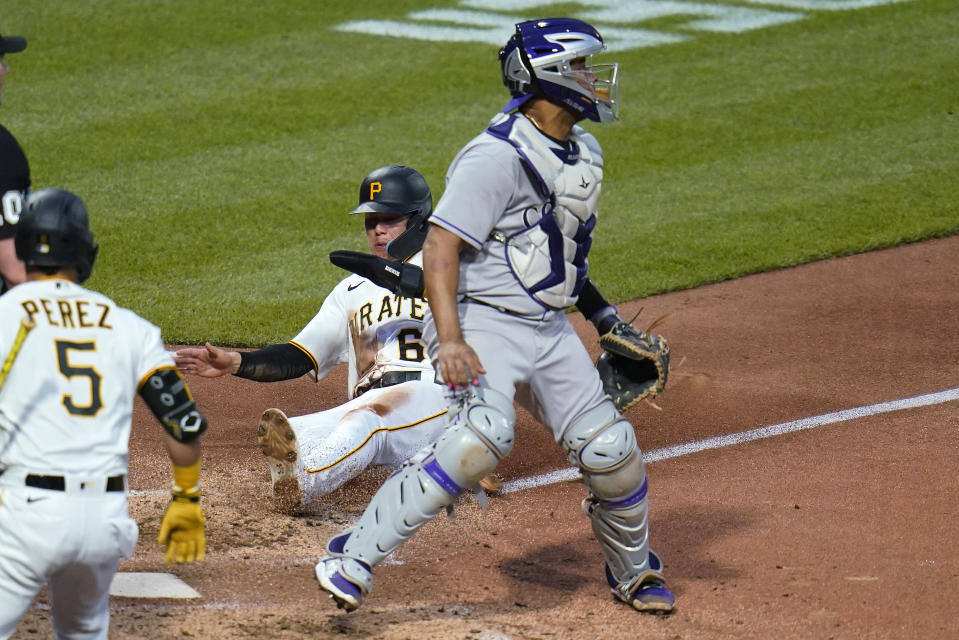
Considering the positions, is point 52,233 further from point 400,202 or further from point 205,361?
point 400,202

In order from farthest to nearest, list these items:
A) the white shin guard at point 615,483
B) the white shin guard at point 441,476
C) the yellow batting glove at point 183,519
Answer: the white shin guard at point 615,483
the white shin guard at point 441,476
the yellow batting glove at point 183,519

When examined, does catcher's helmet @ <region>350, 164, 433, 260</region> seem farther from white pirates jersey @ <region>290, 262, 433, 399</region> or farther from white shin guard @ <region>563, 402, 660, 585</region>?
white shin guard @ <region>563, 402, 660, 585</region>

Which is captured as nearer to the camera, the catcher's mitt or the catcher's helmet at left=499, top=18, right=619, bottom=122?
the catcher's helmet at left=499, top=18, right=619, bottom=122

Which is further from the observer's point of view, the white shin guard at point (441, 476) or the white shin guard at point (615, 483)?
A: the white shin guard at point (615, 483)

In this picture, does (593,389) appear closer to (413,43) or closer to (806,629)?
(806,629)

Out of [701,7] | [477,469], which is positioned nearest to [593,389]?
[477,469]

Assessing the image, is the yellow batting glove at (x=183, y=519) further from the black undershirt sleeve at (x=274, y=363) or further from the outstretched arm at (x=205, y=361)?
the black undershirt sleeve at (x=274, y=363)

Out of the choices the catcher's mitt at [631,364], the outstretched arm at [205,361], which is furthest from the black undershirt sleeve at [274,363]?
the catcher's mitt at [631,364]

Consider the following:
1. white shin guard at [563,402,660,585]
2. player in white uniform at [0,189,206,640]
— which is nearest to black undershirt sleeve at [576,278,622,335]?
white shin guard at [563,402,660,585]
